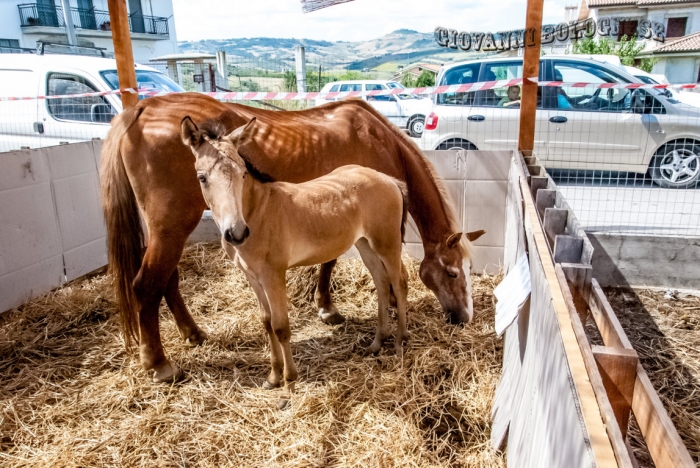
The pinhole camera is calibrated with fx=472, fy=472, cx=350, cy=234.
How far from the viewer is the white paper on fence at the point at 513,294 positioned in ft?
5.64

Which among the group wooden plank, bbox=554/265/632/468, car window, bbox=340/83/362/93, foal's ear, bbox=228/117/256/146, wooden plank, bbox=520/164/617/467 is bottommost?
wooden plank, bbox=554/265/632/468

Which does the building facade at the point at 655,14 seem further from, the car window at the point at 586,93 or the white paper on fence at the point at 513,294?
the white paper on fence at the point at 513,294

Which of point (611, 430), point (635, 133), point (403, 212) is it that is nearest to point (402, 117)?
point (635, 133)

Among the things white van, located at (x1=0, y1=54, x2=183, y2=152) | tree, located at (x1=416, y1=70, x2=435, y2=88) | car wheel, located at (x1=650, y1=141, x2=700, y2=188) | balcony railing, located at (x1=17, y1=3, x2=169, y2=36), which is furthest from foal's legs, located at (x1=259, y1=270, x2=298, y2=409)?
balcony railing, located at (x1=17, y1=3, x2=169, y2=36)

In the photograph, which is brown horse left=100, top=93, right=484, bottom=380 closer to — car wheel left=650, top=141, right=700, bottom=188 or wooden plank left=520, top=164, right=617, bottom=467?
wooden plank left=520, top=164, right=617, bottom=467

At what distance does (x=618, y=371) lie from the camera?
1.25 m

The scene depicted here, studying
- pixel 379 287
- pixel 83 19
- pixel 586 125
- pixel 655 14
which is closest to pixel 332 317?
pixel 379 287

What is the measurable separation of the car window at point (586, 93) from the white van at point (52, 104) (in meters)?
5.90

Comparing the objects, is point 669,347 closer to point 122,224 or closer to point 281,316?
point 281,316

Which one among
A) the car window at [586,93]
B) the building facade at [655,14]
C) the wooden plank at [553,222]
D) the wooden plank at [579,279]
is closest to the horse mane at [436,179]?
the wooden plank at [553,222]

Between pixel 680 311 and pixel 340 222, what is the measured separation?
275cm

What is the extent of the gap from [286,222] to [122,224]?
1.20m

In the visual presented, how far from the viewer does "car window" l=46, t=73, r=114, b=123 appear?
230 inches

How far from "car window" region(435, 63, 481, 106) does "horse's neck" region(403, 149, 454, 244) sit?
3.50 m
